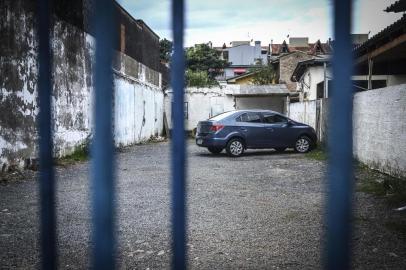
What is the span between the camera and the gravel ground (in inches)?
133

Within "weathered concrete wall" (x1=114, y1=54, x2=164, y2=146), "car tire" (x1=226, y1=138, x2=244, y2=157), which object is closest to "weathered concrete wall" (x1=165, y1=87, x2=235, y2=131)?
"weathered concrete wall" (x1=114, y1=54, x2=164, y2=146)

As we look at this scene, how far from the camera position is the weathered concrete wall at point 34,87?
773 centimetres

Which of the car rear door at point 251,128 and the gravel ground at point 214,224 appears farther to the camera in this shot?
the car rear door at point 251,128

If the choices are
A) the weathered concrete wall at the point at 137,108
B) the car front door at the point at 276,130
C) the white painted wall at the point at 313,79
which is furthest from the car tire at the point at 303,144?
the white painted wall at the point at 313,79

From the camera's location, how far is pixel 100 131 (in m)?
0.93

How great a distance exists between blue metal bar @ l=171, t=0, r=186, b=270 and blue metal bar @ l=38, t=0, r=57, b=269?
1.07 feet

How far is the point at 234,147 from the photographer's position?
39.5 feet

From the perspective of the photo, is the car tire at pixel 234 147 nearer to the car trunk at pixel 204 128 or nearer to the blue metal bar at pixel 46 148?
the car trunk at pixel 204 128

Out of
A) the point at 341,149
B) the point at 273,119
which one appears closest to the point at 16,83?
the point at 273,119

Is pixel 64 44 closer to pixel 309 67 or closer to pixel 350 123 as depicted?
pixel 350 123

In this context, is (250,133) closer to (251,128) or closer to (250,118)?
(251,128)

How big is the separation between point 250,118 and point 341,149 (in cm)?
1157

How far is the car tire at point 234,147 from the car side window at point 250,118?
673mm

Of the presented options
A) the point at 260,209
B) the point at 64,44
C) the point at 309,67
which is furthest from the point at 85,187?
the point at 309,67
